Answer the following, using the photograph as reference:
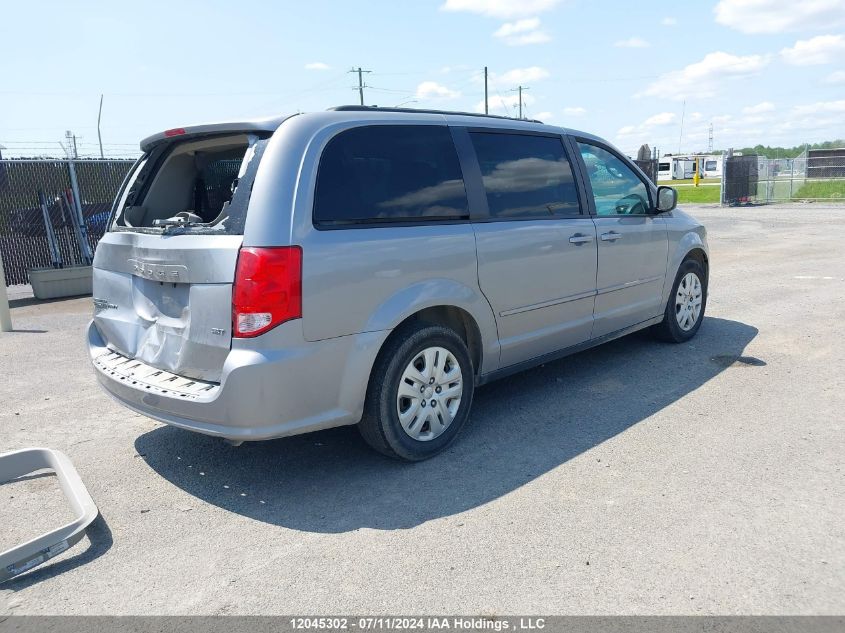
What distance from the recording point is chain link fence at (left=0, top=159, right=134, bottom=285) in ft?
37.0

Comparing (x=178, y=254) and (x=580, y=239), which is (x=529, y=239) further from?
(x=178, y=254)

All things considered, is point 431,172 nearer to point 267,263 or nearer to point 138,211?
point 267,263

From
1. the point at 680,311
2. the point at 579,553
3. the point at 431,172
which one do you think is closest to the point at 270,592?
the point at 579,553

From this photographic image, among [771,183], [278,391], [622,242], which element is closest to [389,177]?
[278,391]

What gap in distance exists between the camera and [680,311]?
20.9 ft

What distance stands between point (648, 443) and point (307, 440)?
6.97 ft

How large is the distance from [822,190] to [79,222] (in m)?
29.5

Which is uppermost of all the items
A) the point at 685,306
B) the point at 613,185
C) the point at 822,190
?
the point at 613,185

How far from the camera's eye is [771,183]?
28.1 m

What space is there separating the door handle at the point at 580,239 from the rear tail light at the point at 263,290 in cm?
231

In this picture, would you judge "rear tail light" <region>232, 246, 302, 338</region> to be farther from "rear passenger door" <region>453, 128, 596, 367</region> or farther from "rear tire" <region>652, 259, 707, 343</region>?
"rear tire" <region>652, 259, 707, 343</region>

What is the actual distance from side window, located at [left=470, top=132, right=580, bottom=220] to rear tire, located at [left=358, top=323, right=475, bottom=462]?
986mm

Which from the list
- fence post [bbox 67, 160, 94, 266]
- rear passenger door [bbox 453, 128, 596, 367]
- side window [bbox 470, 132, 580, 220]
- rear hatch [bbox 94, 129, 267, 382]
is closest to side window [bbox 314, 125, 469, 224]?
rear passenger door [bbox 453, 128, 596, 367]

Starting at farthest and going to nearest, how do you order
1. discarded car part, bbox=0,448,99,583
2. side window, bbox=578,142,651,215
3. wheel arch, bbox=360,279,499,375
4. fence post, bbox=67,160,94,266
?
fence post, bbox=67,160,94,266, side window, bbox=578,142,651,215, wheel arch, bbox=360,279,499,375, discarded car part, bbox=0,448,99,583
